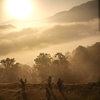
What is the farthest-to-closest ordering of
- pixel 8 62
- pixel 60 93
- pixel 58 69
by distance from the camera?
pixel 8 62 → pixel 58 69 → pixel 60 93

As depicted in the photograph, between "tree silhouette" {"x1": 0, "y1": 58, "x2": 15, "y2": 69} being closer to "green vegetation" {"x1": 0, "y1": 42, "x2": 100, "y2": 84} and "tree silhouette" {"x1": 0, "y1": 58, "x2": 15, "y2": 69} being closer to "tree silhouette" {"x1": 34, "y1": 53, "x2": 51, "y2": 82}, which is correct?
"green vegetation" {"x1": 0, "y1": 42, "x2": 100, "y2": 84}

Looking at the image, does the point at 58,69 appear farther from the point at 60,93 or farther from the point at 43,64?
the point at 60,93

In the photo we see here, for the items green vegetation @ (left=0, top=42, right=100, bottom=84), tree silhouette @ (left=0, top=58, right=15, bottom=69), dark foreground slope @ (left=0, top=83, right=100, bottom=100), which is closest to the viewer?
dark foreground slope @ (left=0, top=83, right=100, bottom=100)

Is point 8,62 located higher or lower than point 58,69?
higher

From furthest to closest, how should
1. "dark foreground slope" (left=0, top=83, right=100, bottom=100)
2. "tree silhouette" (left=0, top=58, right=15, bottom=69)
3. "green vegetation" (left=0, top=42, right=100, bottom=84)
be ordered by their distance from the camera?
1. "tree silhouette" (left=0, top=58, right=15, bottom=69)
2. "green vegetation" (left=0, top=42, right=100, bottom=84)
3. "dark foreground slope" (left=0, top=83, right=100, bottom=100)

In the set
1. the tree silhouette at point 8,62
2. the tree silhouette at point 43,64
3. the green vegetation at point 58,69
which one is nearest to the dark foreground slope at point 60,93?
the green vegetation at point 58,69

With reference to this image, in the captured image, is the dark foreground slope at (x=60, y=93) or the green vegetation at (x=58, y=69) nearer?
the dark foreground slope at (x=60, y=93)

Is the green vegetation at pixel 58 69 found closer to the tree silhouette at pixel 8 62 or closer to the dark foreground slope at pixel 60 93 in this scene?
the tree silhouette at pixel 8 62

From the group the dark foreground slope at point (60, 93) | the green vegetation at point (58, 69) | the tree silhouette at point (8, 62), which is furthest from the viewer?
the tree silhouette at point (8, 62)

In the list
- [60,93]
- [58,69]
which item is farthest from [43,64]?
[60,93]

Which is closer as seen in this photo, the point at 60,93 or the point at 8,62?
the point at 60,93

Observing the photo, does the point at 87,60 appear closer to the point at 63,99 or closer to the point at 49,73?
the point at 49,73

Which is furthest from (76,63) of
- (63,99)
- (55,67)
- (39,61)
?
(63,99)

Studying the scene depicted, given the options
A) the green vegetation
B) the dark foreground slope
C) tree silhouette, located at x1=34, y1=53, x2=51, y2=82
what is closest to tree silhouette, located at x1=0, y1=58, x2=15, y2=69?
the green vegetation
